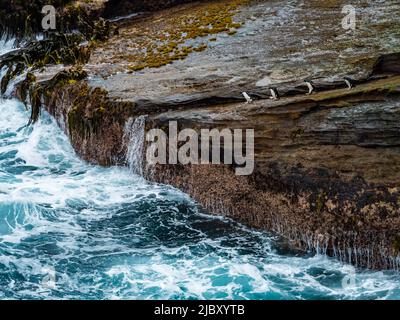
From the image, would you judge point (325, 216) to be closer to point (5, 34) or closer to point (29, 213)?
point (29, 213)

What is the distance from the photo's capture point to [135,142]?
57.0ft

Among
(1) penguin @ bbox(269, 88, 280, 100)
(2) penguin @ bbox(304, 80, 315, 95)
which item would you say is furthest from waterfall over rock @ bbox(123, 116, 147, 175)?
(2) penguin @ bbox(304, 80, 315, 95)

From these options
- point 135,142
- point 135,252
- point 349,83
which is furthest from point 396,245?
point 135,142

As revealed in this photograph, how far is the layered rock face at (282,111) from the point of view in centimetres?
1327

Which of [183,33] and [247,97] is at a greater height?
[183,33]

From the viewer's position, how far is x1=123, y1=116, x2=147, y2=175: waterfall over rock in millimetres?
17172

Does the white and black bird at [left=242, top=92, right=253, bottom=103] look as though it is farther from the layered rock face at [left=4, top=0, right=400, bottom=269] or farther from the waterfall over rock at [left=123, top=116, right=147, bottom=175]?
the waterfall over rock at [left=123, top=116, right=147, bottom=175]

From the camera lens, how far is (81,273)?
506 inches

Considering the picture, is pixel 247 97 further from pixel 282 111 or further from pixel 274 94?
pixel 282 111

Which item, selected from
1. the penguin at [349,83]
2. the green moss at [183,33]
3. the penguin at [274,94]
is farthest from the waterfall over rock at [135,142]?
the penguin at [349,83]

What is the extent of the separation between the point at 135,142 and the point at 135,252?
15.2 feet

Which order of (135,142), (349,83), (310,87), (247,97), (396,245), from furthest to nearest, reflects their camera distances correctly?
(135,142) < (247,97) < (310,87) < (349,83) < (396,245)

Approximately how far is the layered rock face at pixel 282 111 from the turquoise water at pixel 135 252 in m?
0.64

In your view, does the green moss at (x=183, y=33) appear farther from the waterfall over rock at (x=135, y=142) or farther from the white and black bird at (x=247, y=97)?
the white and black bird at (x=247, y=97)
